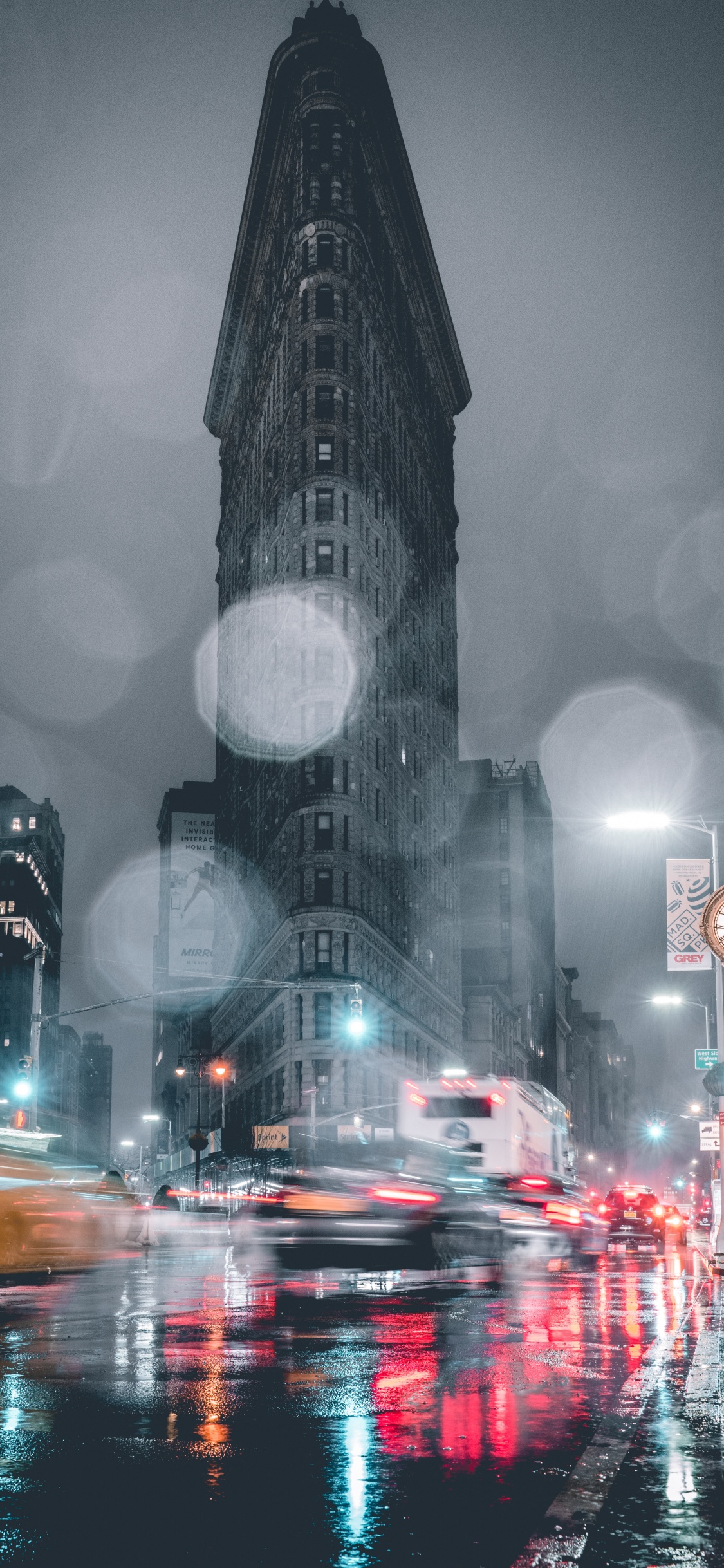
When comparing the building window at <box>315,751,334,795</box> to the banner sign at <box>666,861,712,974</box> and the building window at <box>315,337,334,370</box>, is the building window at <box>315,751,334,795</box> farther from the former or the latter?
the banner sign at <box>666,861,712,974</box>

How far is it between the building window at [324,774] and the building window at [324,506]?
14.8 meters

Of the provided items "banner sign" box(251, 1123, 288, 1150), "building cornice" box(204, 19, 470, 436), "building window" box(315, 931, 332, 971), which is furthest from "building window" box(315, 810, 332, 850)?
"building cornice" box(204, 19, 470, 436)

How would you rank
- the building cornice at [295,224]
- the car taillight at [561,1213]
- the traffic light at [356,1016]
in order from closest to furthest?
1. the car taillight at [561,1213]
2. the traffic light at [356,1016]
3. the building cornice at [295,224]

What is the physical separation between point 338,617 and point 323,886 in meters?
16.3

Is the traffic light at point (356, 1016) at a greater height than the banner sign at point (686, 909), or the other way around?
the banner sign at point (686, 909)

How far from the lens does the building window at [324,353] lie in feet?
306

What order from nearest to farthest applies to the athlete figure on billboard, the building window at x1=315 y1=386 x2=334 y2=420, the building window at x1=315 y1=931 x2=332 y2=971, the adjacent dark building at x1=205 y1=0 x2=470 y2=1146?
1. the building window at x1=315 y1=931 x2=332 y2=971
2. the adjacent dark building at x1=205 y1=0 x2=470 y2=1146
3. the building window at x1=315 y1=386 x2=334 y2=420
4. the athlete figure on billboard

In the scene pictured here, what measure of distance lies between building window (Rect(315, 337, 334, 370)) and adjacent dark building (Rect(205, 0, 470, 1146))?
12cm

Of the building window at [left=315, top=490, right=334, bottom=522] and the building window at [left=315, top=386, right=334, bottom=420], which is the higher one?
the building window at [left=315, top=386, right=334, bottom=420]

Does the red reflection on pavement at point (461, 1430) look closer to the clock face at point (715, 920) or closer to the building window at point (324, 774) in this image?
the clock face at point (715, 920)

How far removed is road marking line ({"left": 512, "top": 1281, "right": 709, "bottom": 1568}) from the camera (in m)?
5.52

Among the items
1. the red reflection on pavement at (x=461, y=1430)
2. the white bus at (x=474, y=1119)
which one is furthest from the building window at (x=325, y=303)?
the red reflection on pavement at (x=461, y=1430)

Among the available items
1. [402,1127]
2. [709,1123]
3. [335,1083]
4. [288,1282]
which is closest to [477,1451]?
[288,1282]

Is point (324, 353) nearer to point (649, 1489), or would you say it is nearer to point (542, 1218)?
point (542, 1218)
